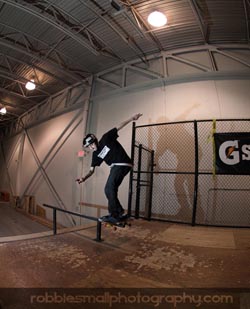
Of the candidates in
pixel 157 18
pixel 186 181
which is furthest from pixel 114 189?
pixel 157 18

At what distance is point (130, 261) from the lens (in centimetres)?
278

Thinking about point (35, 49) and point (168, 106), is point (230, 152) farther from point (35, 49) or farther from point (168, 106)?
Answer: point (35, 49)

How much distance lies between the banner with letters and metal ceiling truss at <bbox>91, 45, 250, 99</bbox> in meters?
2.63

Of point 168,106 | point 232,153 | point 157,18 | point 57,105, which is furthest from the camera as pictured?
point 57,105

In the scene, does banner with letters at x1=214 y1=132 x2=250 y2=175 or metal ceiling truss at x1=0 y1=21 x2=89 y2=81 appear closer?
banner with letters at x1=214 y1=132 x2=250 y2=175

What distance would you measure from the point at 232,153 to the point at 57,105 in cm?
936

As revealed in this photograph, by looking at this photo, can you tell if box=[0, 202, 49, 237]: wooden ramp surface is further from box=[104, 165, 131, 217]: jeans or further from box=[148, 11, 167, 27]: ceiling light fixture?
box=[148, 11, 167, 27]: ceiling light fixture

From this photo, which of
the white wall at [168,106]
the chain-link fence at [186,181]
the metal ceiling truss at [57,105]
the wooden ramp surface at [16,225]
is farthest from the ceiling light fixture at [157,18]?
the wooden ramp surface at [16,225]

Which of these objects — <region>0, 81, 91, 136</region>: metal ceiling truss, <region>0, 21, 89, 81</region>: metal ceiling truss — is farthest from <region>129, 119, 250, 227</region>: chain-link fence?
<region>0, 21, 89, 81</region>: metal ceiling truss

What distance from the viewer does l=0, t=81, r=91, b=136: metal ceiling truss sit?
9547 millimetres

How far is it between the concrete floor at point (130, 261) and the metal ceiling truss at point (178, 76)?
16.0 feet

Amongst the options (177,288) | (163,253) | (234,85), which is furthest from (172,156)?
(177,288)

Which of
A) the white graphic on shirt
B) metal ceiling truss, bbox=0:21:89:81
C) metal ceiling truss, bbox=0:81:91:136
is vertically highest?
metal ceiling truss, bbox=0:21:89:81

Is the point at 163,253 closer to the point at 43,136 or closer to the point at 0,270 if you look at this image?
the point at 0,270
